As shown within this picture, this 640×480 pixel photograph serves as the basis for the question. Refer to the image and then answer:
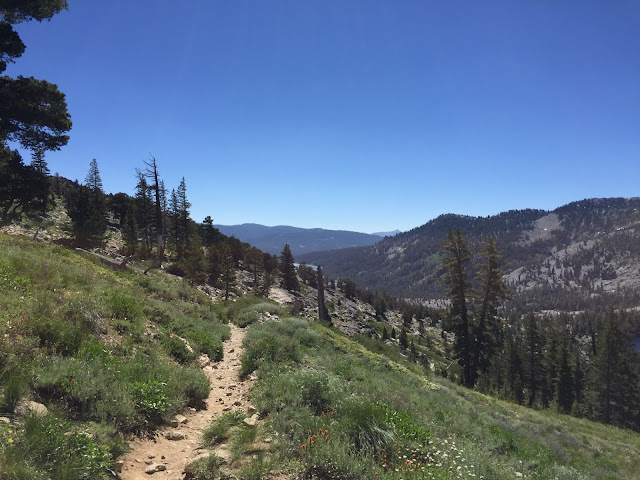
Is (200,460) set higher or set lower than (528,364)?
higher

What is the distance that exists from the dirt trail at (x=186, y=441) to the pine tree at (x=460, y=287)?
24816mm

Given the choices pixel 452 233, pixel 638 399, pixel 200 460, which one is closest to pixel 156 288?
pixel 200 460

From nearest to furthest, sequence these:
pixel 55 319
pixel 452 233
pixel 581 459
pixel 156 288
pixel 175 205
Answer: pixel 55 319, pixel 581 459, pixel 156 288, pixel 452 233, pixel 175 205

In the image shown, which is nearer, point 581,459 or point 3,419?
point 3,419

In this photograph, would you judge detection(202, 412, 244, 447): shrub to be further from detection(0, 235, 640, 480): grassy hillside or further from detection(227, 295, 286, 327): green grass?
detection(227, 295, 286, 327): green grass

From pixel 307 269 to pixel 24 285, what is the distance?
10448 centimetres

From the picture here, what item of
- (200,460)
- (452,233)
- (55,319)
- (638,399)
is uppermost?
(452,233)

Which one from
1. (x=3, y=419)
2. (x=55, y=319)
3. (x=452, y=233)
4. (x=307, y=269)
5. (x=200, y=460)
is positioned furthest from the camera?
(x=307, y=269)

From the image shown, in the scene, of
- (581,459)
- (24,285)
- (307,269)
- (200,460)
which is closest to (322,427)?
(200,460)

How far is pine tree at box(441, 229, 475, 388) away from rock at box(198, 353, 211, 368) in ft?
79.3

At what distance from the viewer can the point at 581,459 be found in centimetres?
1229

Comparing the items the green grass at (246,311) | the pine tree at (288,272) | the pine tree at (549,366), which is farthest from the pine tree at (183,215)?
the pine tree at (549,366)

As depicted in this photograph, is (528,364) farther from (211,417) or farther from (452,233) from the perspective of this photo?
(211,417)

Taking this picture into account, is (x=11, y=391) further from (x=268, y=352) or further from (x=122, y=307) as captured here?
(x=268, y=352)
